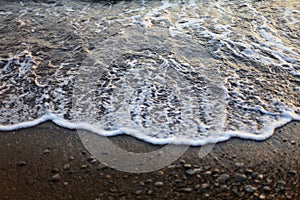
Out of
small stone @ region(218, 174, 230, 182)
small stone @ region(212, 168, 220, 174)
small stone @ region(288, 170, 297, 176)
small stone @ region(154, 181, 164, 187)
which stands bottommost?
small stone @ region(154, 181, 164, 187)

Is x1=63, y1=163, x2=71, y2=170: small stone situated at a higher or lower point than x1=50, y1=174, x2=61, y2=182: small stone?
lower

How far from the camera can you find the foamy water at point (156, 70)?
9.27ft

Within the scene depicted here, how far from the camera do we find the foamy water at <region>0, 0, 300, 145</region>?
2.82m

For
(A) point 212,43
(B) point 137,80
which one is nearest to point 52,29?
(B) point 137,80

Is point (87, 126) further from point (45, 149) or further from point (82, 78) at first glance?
point (82, 78)

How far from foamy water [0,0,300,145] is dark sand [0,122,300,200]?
0.52ft

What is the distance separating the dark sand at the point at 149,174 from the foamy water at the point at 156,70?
0.52 ft

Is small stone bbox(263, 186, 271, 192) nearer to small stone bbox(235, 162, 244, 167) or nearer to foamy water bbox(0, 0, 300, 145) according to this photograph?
small stone bbox(235, 162, 244, 167)

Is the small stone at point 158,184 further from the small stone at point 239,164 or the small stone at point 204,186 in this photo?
the small stone at point 239,164

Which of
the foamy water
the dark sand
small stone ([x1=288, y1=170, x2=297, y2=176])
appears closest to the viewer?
the dark sand

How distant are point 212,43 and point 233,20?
85 cm

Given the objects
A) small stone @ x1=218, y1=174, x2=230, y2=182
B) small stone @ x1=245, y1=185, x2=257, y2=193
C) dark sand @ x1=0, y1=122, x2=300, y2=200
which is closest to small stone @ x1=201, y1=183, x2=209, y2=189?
dark sand @ x1=0, y1=122, x2=300, y2=200

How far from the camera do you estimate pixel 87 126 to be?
276 cm

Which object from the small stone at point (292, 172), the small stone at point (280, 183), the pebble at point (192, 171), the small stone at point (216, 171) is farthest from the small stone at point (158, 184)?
the small stone at point (292, 172)
